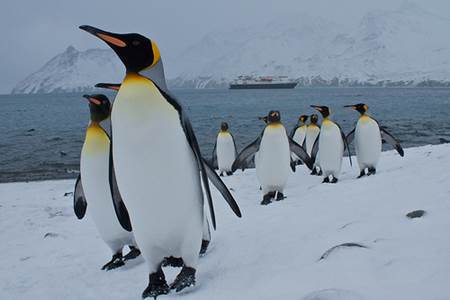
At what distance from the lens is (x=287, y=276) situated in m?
2.71

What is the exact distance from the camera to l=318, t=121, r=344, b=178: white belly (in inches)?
319

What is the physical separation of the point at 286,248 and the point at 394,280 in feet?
3.80

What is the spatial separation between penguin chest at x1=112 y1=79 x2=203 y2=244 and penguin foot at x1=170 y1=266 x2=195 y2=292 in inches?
10.2

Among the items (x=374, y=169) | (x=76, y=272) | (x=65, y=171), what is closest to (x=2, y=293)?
(x=76, y=272)

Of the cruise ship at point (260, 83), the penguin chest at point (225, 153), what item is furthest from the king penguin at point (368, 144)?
the cruise ship at point (260, 83)

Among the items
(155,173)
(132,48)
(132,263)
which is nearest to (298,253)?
(155,173)

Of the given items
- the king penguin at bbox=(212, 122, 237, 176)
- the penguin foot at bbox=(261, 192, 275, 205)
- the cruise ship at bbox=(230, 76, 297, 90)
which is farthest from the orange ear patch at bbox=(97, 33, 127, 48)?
the cruise ship at bbox=(230, 76, 297, 90)

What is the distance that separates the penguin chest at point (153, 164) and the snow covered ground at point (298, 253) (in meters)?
0.49

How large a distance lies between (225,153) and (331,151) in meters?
4.37

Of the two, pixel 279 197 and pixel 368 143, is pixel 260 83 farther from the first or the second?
pixel 279 197

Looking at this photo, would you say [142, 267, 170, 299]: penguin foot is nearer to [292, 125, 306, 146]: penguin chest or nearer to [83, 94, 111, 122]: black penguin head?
[83, 94, 111, 122]: black penguin head

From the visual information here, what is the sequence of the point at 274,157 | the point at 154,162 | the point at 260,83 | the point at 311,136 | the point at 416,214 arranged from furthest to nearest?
the point at 260,83 → the point at 311,136 → the point at 274,157 → the point at 416,214 → the point at 154,162

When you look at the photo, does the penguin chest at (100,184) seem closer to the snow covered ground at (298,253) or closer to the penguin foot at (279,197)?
the snow covered ground at (298,253)

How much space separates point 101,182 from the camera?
3980mm
